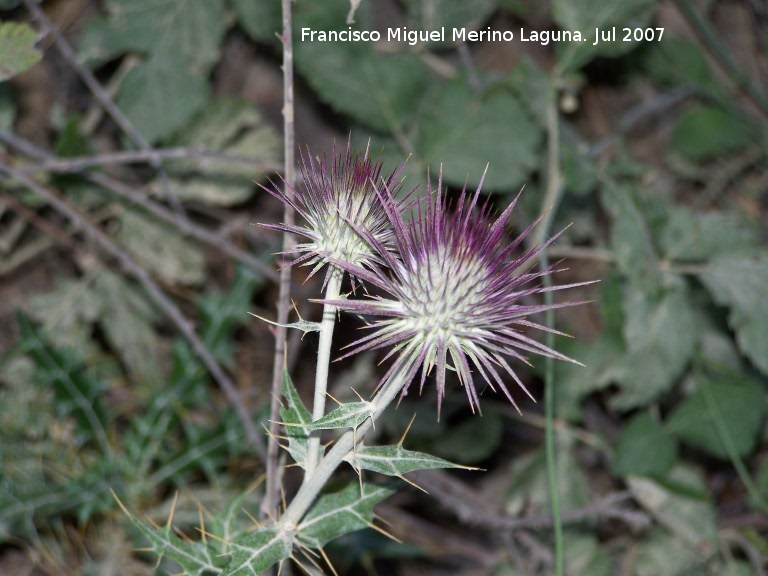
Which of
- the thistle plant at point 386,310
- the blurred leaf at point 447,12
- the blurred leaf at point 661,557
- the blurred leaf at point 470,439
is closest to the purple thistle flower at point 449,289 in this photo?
the thistle plant at point 386,310

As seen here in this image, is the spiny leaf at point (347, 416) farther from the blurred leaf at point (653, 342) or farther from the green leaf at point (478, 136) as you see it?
the blurred leaf at point (653, 342)

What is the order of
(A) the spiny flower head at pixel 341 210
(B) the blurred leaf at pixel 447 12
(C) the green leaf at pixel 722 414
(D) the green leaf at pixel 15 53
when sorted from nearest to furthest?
1. (A) the spiny flower head at pixel 341 210
2. (D) the green leaf at pixel 15 53
3. (C) the green leaf at pixel 722 414
4. (B) the blurred leaf at pixel 447 12

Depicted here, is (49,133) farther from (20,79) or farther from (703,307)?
(703,307)

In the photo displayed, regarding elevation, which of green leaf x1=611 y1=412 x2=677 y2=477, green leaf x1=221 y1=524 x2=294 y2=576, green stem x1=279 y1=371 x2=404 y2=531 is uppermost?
green stem x1=279 y1=371 x2=404 y2=531

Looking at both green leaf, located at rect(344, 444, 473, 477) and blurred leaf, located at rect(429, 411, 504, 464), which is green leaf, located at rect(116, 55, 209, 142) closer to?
blurred leaf, located at rect(429, 411, 504, 464)

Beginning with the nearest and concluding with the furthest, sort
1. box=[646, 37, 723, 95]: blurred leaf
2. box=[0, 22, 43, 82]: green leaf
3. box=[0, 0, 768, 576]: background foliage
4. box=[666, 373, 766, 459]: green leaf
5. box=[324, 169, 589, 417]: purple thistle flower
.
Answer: box=[324, 169, 589, 417]: purple thistle flower → box=[0, 22, 43, 82]: green leaf → box=[0, 0, 768, 576]: background foliage → box=[666, 373, 766, 459]: green leaf → box=[646, 37, 723, 95]: blurred leaf

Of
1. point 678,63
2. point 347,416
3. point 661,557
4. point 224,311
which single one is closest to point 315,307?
point 224,311

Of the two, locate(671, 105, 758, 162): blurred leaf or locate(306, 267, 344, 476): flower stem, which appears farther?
locate(671, 105, 758, 162): blurred leaf

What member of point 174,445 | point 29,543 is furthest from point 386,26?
point 29,543

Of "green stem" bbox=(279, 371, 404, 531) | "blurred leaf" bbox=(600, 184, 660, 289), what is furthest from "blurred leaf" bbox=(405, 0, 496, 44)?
"green stem" bbox=(279, 371, 404, 531)
